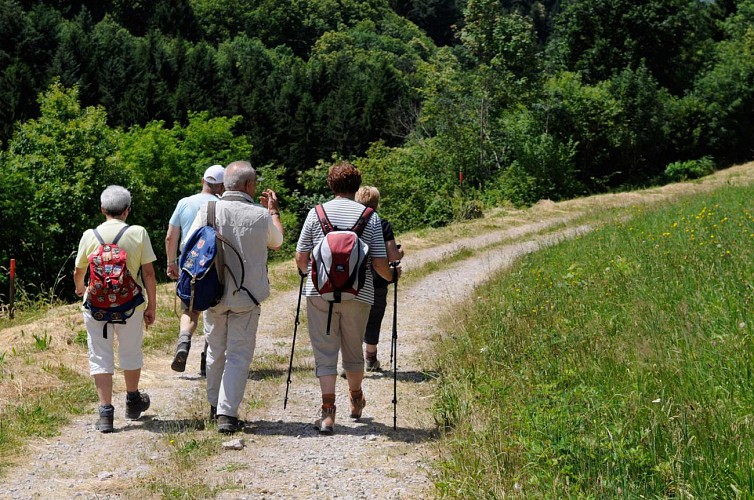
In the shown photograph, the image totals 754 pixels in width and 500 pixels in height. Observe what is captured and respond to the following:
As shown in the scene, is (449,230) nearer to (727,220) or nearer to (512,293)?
(727,220)

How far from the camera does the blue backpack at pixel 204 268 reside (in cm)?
585

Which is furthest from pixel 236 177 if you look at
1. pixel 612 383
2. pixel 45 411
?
pixel 612 383

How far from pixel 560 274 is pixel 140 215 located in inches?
987

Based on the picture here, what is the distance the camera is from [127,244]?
619 centimetres

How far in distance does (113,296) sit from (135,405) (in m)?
0.92

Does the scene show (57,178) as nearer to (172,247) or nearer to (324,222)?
(172,247)

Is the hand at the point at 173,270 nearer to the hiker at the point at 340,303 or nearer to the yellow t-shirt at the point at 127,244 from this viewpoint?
the yellow t-shirt at the point at 127,244

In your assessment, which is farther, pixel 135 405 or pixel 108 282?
pixel 135 405

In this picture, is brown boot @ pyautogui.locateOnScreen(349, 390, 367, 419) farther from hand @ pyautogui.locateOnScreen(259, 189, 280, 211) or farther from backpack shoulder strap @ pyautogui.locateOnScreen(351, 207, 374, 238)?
hand @ pyautogui.locateOnScreen(259, 189, 280, 211)

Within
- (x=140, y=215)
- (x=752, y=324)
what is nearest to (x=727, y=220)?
(x=752, y=324)

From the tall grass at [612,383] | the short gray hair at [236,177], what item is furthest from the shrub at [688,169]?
the short gray hair at [236,177]

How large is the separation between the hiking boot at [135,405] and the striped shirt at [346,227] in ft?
5.25

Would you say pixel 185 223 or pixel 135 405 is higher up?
pixel 185 223

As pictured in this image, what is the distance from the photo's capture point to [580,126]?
36.6 meters
